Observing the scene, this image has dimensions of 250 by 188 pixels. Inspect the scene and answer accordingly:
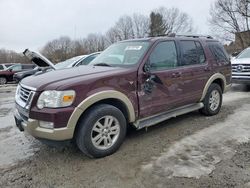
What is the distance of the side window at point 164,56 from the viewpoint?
4.48m

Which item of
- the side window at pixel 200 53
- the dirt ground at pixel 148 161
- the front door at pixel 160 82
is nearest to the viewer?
the dirt ground at pixel 148 161

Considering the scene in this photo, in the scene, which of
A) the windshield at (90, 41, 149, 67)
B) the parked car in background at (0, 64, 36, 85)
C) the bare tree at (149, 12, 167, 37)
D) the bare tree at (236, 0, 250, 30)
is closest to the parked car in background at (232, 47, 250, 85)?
the windshield at (90, 41, 149, 67)

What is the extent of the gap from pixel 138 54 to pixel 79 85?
1375mm

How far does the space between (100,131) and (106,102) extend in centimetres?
45

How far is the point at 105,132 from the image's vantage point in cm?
384

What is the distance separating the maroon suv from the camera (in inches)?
136

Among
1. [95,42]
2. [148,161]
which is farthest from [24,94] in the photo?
[95,42]

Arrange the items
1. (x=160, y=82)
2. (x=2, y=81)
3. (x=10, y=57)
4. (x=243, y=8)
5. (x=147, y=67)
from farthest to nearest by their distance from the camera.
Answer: (x=10, y=57) → (x=243, y=8) → (x=2, y=81) → (x=160, y=82) → (x=147, y=67)

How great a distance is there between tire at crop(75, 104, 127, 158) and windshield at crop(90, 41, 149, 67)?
95 cm

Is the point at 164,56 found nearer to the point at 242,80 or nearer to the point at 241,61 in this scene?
the point at 242,80

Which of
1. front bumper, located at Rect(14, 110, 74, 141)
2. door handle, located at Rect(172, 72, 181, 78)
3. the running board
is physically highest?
door handle, located at Rect(172, 72, 181, 78)

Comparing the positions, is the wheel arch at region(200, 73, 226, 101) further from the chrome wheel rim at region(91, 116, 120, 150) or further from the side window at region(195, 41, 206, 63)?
the chrome wheel rim at region(91, 116, 120, 150)

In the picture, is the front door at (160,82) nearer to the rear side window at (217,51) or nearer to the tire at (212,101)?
the tire at (212,101)

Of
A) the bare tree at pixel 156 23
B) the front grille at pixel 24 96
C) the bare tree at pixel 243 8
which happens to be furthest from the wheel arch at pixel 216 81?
the bare tree at pixel 156 23
